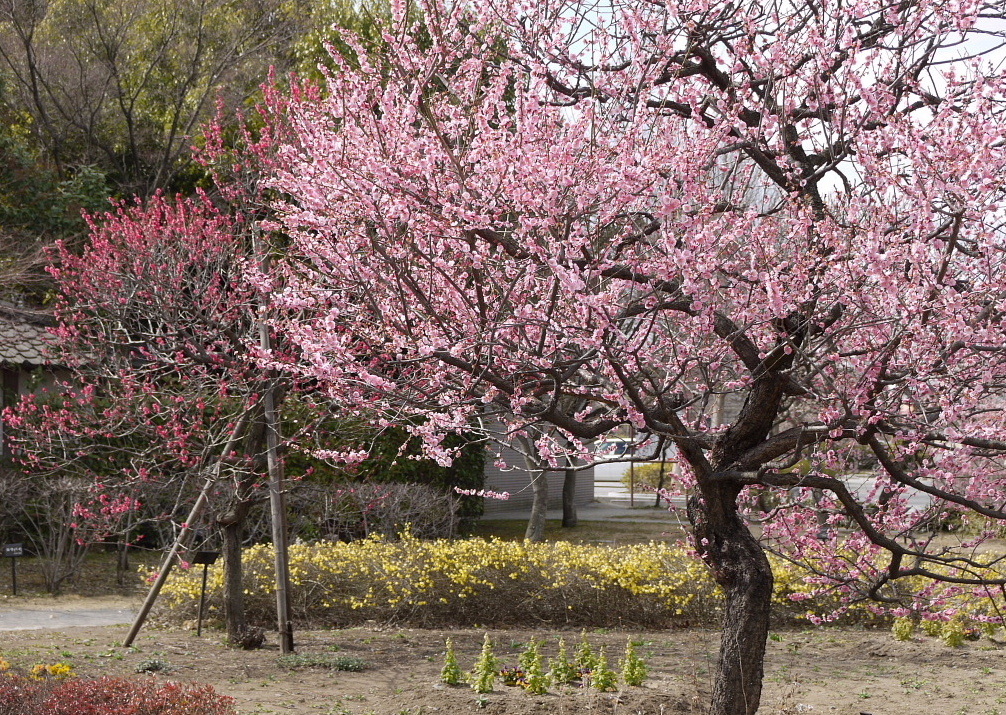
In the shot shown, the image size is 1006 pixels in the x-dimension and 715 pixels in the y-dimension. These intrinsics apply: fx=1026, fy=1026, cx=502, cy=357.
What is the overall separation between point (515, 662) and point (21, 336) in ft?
39.1

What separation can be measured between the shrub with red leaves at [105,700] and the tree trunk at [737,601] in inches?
98.9

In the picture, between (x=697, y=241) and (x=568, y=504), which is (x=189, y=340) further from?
(x=568, y=504)

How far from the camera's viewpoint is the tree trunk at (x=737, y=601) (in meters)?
4.88

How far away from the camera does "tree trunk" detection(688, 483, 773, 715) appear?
→ 4.88 m

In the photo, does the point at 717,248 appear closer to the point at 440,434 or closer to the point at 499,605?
the point at 440,434

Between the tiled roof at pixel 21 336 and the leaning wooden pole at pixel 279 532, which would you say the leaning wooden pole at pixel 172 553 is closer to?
the leaning wooden pole at pixel 279 532

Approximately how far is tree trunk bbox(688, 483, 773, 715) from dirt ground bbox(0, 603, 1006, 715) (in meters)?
0.86

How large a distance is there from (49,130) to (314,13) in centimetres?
537

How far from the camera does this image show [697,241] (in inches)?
160

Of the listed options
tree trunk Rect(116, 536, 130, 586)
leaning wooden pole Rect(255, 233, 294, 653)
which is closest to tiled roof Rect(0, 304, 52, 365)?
tree trunk Rect(116, 536, 130, 586)

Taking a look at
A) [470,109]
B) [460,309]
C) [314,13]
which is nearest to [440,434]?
[460,309]

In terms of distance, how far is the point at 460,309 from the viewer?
4.69 meters

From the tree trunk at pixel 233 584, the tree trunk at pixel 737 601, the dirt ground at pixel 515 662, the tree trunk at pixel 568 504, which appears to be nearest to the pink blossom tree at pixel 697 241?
the tree trunk at pixel 737 601

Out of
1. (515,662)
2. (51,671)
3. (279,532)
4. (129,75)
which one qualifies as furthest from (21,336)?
(515,662)
